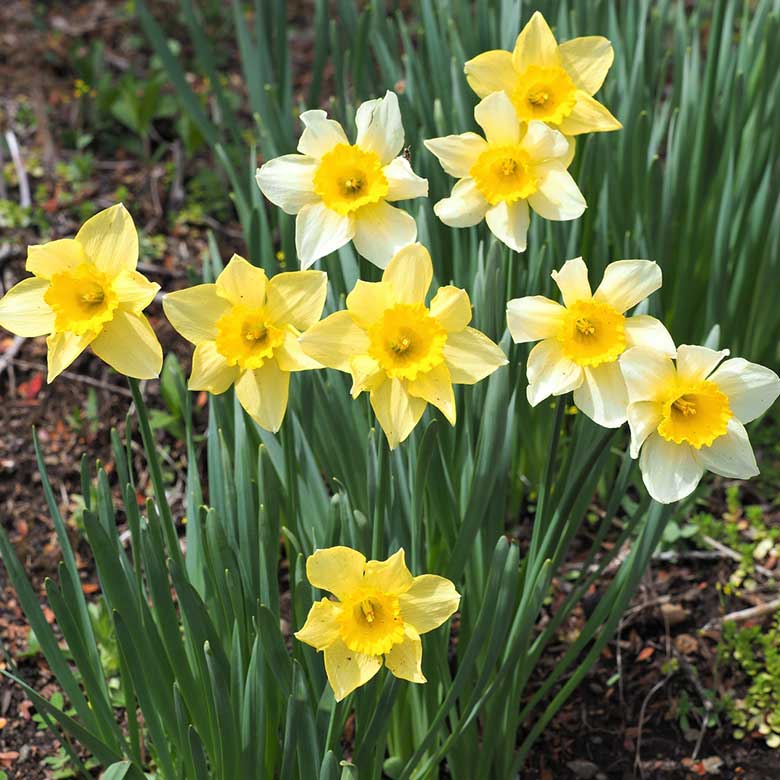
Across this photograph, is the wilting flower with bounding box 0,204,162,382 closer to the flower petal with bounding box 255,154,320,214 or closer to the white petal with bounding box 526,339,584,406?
the flower petal with bounding box 255,154,320,214

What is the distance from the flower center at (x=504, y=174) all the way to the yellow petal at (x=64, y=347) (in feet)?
1.97

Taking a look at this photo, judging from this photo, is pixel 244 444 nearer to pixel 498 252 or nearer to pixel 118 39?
pixel 498 252

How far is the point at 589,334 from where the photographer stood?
136 centimetres

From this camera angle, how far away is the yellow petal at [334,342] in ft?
4.29

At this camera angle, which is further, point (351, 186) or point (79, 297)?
point (351, 186)

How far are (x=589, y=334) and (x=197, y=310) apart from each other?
20.8 inches

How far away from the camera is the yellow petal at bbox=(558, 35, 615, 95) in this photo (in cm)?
169

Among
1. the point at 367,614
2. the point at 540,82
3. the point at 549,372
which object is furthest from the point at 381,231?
the point at 367,614

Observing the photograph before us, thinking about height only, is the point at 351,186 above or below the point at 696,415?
above

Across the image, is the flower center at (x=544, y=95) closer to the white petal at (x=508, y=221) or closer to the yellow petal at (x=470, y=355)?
the white petal at (x=508, y=221)

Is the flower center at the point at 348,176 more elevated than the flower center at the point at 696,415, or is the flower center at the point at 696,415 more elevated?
the flower center at the point at 348,176

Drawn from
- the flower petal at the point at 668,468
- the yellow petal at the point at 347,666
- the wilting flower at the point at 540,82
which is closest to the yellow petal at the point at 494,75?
the wilting flower at the point at 540,82

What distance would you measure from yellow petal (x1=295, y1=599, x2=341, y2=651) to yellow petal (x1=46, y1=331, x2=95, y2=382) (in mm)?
453

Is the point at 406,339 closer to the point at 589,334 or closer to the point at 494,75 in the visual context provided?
the point at 589,334
